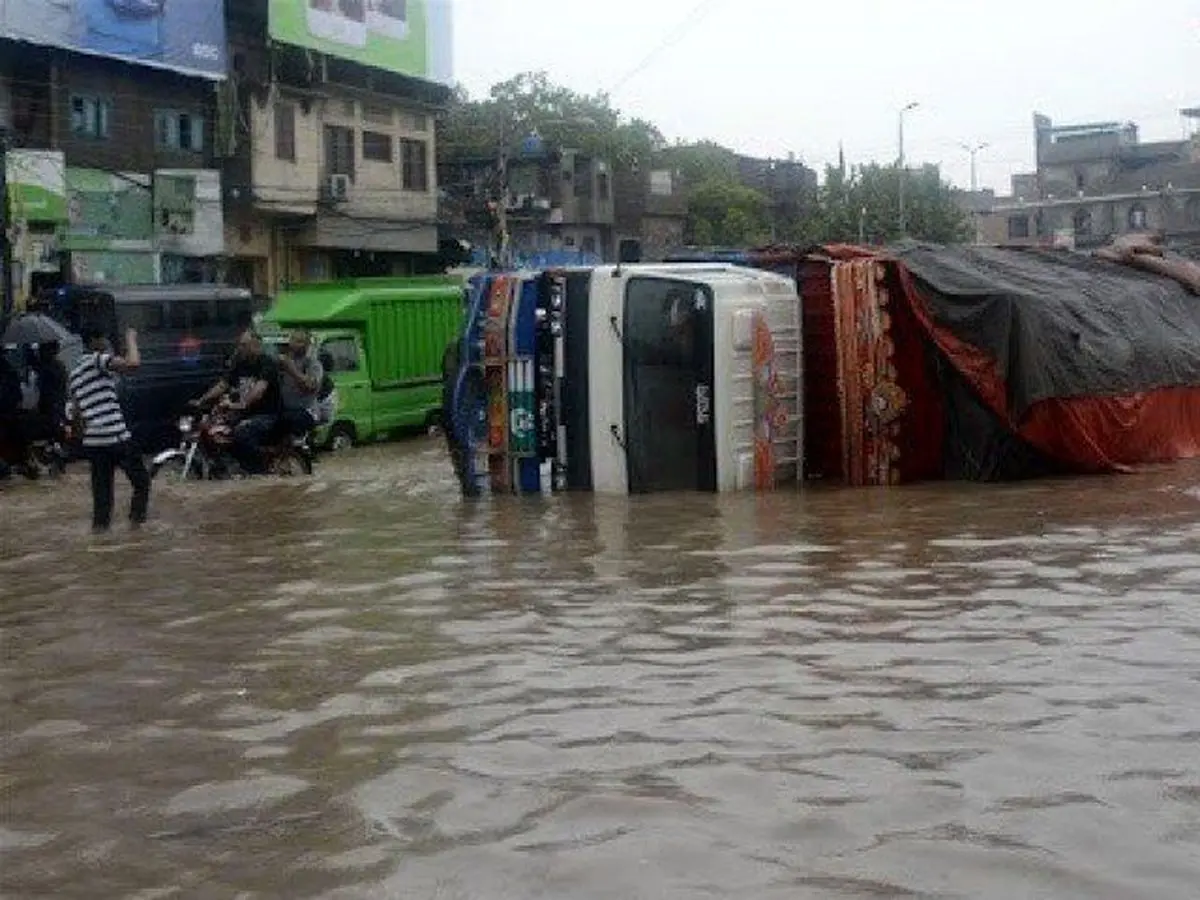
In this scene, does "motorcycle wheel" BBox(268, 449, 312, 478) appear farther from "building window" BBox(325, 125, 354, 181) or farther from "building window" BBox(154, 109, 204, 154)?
"building window" BBox(325, 125, 354, 181)

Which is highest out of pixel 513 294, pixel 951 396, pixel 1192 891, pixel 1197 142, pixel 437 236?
pixel 1197 142

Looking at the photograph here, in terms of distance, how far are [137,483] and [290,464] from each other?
4291 millimetres

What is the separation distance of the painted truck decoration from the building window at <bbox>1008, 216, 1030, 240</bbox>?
228 feet

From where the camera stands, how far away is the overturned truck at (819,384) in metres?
13.1

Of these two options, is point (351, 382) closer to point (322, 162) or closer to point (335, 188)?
point (335, 188)

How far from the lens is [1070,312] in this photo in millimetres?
13914

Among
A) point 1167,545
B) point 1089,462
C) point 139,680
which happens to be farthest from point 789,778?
point 1089,462

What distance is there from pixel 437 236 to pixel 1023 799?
41.6 metres

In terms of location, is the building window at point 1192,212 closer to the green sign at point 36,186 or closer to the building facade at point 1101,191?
the building facade at point 1101,191

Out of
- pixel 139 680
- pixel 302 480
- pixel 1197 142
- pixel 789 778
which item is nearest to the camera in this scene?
Answer: pixel 789 778

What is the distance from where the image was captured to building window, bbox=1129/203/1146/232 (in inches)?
2908

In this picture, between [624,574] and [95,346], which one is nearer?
[624,574]

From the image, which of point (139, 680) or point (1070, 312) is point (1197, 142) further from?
point (139, 680)

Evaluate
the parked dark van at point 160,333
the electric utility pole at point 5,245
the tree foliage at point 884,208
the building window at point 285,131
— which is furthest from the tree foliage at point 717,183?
the parked dark van at point 160,333
